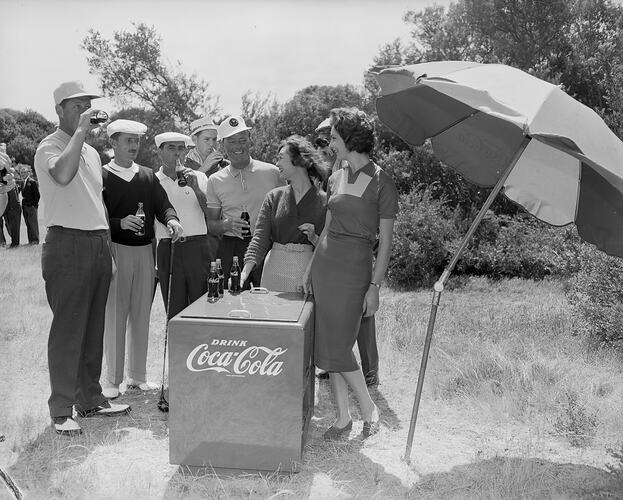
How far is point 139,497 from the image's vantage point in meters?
3.55

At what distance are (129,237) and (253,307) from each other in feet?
5.24

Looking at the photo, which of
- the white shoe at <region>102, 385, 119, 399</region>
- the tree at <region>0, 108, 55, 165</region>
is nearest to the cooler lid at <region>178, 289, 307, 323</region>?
the white shoe at <region>102, 385, 119, 399</region>

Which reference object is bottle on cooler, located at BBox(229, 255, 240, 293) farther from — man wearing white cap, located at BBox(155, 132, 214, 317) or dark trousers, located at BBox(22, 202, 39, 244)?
dark trousers, located at BBox(22, 202, 39, 244)

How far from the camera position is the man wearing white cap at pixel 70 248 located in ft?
14.1

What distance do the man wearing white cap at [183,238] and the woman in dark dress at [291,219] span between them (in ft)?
2.22

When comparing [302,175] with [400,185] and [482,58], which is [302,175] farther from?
[482,58]

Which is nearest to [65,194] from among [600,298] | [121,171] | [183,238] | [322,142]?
[121,171]

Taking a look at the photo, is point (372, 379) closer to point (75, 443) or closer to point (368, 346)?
point (368, 346)

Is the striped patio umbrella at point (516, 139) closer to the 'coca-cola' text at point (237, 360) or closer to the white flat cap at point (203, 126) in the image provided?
the 'coca-cola' text at point (237, 360)

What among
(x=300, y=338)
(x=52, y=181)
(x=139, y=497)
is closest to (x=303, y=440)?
(x=300, y=338)

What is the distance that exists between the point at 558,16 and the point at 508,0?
103 centimetres

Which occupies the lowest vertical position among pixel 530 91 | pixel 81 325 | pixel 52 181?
pixel 81 325

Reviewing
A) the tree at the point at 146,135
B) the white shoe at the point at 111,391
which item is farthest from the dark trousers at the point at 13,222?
the white shoe at the point at 111,391

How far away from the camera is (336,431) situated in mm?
4387
